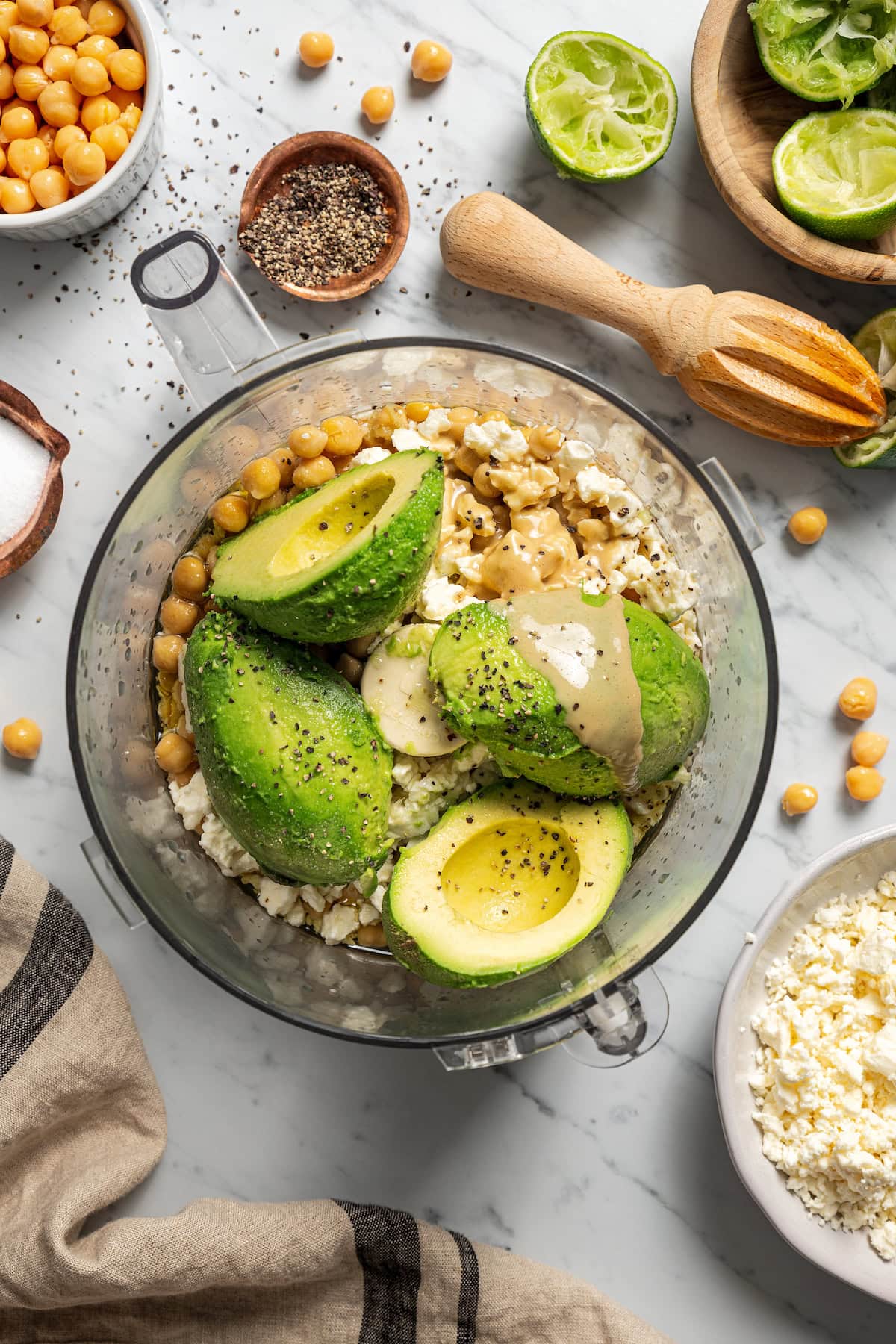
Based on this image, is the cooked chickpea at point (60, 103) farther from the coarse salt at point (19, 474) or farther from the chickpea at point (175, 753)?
the chickpea at point (175, 753)

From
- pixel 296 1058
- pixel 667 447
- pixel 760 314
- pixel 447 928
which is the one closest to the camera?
pixel 447 928

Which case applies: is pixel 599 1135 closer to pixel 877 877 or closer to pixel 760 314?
pixel 877 877

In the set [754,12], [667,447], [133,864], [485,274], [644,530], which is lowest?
[133,864]

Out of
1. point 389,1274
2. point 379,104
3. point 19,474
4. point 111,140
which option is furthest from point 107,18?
point 389,1274

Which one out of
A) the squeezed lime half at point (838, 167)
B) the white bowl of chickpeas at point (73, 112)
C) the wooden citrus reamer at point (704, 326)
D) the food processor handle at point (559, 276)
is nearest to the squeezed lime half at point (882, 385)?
the wooden citrus reamer at point (704, 326)

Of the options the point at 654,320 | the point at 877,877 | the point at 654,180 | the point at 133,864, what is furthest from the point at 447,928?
the point at 654,180

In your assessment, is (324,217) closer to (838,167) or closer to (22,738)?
(838,167)
